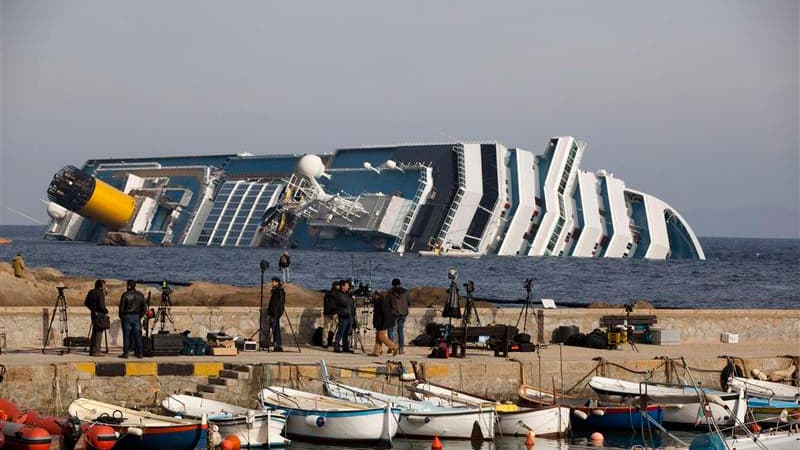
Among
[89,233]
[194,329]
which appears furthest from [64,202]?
[194,329]

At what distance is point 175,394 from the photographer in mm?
20312

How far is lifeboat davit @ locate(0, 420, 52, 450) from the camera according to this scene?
16297mm

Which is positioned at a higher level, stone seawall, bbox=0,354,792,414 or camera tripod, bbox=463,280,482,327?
camera tripod, bbox=463,280,482,327

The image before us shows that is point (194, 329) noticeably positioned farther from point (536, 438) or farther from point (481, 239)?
point (481, 239)

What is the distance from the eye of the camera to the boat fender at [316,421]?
63.0ft

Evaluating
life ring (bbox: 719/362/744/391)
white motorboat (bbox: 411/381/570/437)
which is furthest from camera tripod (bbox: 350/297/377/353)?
life ring (bbox: 719/362/744/391)

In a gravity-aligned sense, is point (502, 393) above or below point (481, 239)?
below

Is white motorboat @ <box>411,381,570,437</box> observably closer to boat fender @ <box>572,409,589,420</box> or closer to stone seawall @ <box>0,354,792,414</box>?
boat fender @ <box>572,409,589,420</box>

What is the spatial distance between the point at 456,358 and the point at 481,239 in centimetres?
7410

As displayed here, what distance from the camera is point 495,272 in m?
82.7

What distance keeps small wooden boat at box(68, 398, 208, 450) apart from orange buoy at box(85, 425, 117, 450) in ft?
0.46

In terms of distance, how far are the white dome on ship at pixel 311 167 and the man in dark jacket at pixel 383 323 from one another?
80628 mm

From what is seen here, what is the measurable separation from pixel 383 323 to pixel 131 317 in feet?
15.1

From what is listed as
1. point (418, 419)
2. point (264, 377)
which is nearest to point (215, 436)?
point (264, 377)
